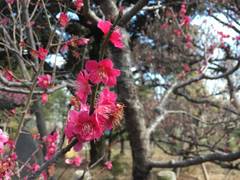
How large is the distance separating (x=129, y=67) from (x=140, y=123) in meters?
0.66

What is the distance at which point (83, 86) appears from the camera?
50.5 inches

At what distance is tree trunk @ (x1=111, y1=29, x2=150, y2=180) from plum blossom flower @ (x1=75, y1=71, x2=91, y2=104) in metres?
3.47

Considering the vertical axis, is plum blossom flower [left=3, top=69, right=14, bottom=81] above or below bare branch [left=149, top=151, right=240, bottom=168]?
above

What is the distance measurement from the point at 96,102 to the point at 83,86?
62 millimetres

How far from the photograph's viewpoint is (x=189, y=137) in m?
10.4

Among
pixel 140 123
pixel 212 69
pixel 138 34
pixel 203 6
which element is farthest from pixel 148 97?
pixel 140 123

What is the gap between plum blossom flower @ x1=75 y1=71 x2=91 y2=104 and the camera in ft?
4.12

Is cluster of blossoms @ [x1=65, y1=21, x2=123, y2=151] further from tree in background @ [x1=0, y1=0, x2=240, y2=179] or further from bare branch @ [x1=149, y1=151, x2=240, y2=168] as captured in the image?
bare branch @ [x1=149, y1=151, x2=240, y2=168]

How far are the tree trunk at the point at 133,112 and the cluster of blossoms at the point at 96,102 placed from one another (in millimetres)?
3456

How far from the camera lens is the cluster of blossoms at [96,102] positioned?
4.07ft

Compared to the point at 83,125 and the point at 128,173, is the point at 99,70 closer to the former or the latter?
the point at 83,125

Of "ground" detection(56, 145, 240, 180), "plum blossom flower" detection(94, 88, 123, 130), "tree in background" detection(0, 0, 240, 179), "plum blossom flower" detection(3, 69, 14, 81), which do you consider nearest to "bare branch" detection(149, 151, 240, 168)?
"tree in background" detection(0, 0, 240, 179)

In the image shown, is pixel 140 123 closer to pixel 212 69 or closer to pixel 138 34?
pixel 212 69

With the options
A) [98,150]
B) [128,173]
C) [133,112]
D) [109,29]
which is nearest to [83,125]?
[109,29]
